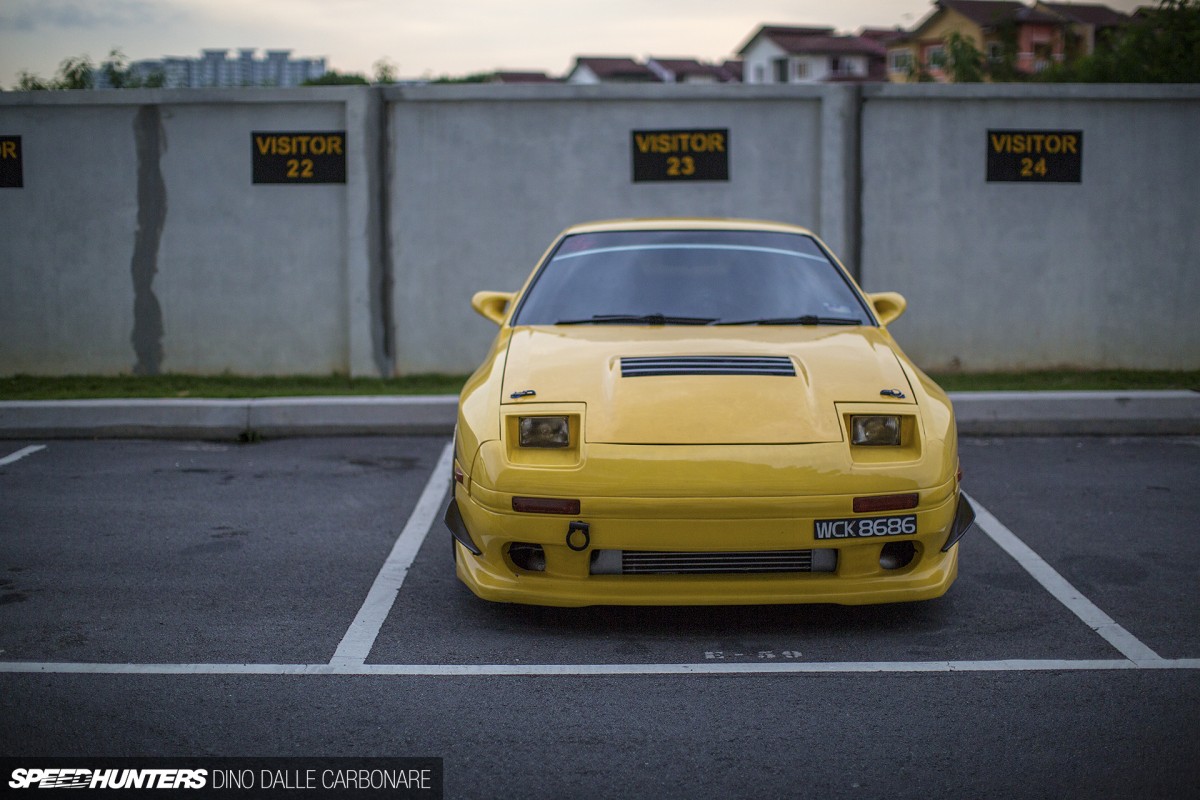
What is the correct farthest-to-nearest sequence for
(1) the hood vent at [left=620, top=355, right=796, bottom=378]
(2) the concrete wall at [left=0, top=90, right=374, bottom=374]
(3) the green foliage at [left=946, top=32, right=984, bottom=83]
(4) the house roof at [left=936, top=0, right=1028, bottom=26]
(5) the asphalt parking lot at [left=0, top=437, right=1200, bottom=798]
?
(4) the house roof at [left=936, top=0, right=1028, bottom=26], (3) the green foliage at [left=946, top=32, right=984, bottom=83], (2) the concrete wall at [left=0, top=90, right=374, bottom=374], (1) the hood vent at [left=620, top=355, right=796, bottom=378], (5) the asphalt parking lot at [left=0, top=437, right=1200, bottom=798]

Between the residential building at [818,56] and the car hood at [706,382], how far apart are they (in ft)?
232

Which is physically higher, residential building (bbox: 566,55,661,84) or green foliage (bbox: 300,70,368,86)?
residential building (bbox: 566,55,661,84)

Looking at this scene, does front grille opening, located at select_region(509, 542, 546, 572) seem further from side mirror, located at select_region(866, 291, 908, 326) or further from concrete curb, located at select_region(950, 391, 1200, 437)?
concrete curb, located at select_region(950, 391, 1200, 437)

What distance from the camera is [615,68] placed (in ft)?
273

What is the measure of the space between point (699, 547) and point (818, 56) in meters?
75.1

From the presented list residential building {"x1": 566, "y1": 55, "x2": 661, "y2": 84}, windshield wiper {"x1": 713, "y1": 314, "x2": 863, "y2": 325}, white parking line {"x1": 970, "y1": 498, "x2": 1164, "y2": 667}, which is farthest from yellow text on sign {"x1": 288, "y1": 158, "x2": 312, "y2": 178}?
residential building {"x1": 566, "y1": 55, "x2": 661, "y2": 84}

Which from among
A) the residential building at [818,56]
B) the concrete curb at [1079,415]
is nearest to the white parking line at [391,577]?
the concrete curb at [1079,415]

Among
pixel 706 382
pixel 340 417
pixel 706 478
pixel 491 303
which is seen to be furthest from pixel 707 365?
pixel 340 417

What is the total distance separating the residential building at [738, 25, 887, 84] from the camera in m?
73.8

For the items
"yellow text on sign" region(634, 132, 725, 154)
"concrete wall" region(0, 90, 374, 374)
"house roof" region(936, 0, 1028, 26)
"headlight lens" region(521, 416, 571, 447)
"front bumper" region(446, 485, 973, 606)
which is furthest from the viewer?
"house roof" region(936, 0, 1028, 26)

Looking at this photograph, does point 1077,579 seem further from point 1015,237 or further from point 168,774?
point 1015,237

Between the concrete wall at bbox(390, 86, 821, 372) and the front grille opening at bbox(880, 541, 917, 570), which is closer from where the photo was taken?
the front grille opening at bbox(880, 541, 917, 570)

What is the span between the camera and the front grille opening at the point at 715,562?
13.1ft

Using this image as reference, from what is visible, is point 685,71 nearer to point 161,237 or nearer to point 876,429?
point 161,237
